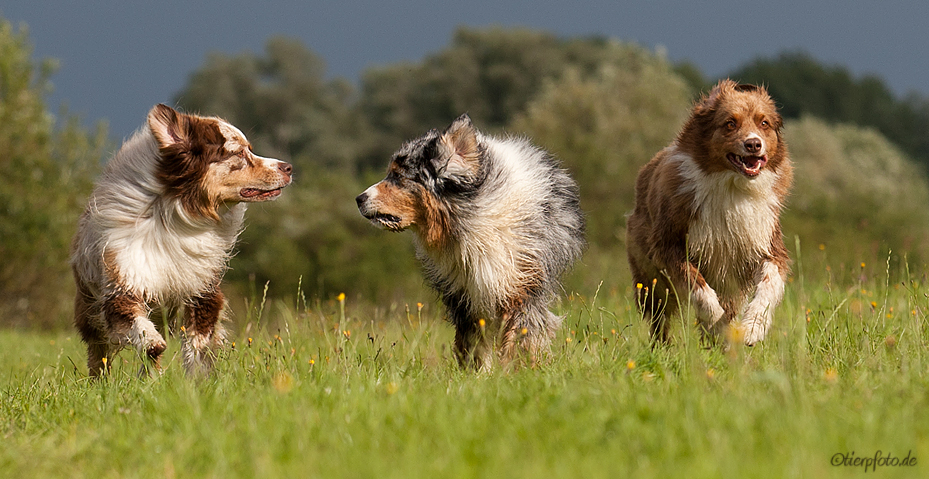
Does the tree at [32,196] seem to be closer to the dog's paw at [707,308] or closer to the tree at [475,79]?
the dog's paw at [707,308]

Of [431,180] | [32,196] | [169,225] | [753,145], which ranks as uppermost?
[753,145]

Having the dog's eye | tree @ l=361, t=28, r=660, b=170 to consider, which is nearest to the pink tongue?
the dog's eye

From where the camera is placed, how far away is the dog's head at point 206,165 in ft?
20.7

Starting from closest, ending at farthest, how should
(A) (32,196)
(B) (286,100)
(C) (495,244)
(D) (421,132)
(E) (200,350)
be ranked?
1. (C) (495,244)
2. (E) (200,350)
3. (D) (421,132)
4. (A) (32,196)
5. (B) (286,100)

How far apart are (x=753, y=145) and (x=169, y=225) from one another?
14.2 ft

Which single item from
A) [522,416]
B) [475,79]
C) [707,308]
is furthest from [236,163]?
[475,79]

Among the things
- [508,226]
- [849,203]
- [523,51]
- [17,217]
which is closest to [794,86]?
[523,51]

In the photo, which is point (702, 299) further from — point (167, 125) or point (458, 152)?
point (167, 125)

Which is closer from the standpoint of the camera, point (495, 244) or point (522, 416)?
point (522, 416)

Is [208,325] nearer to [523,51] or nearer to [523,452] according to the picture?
[523,452]

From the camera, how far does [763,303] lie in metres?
5.84

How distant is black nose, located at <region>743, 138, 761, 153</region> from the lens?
579 cm

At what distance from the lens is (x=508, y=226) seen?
6195 millimetres

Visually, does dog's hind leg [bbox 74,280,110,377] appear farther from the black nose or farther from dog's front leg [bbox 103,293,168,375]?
the black nose
